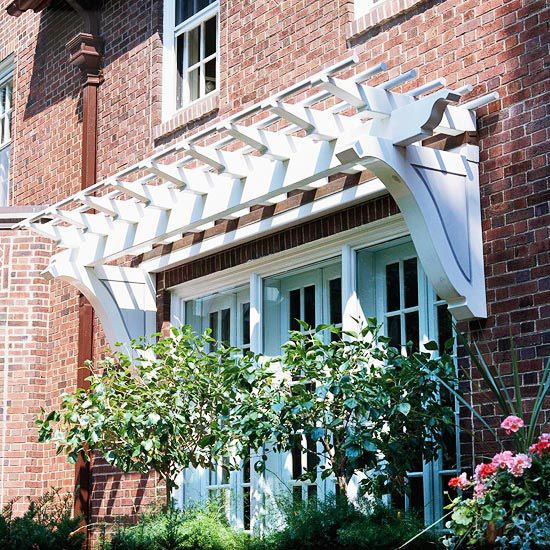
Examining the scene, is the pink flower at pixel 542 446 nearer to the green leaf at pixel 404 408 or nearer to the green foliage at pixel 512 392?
the green foliage at pixel 512 392

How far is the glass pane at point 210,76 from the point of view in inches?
409

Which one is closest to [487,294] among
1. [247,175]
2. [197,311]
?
[247,175]

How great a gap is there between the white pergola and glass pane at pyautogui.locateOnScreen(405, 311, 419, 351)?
Answer: 71 centimetres

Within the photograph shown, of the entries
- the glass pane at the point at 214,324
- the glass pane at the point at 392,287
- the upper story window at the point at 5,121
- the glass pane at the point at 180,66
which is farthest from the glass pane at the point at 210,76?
the upper story window at the point at 5,121

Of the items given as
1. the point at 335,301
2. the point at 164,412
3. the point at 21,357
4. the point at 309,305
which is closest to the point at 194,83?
the point at 309,305

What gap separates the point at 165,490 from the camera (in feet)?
32.2

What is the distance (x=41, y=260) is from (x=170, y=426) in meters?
4.22

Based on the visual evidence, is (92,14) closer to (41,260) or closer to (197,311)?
(41,260)

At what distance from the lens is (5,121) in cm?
1395

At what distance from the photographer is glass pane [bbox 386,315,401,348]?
789cm

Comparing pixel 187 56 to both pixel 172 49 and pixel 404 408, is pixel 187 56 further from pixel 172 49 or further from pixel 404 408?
pixel 404 408

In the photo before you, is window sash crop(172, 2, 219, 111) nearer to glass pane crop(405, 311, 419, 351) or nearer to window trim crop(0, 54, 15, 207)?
glass pane crop(405, 311, 419, 351)

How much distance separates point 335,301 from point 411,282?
845mm

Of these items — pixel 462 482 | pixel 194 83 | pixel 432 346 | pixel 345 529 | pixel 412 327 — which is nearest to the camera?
pixel 462 482
